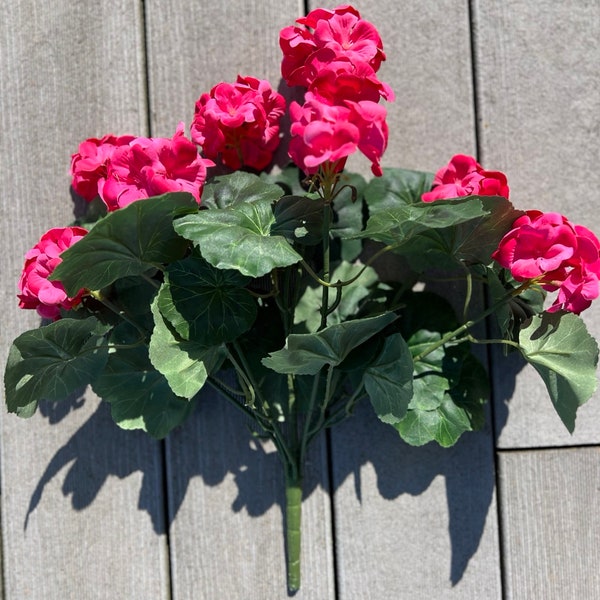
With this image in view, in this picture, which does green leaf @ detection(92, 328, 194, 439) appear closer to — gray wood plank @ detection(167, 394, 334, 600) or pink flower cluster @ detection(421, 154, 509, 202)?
gray wood plank @ detection(167, 394, 334, 600)

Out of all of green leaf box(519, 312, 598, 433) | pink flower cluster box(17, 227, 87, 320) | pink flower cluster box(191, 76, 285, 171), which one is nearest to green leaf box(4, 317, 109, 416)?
pink flower cluster box(17, 227, 87, 320)

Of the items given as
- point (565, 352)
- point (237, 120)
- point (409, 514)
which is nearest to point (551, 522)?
point (409, 514)

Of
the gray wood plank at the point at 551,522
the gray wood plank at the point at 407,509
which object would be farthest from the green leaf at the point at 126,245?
the gray wood plank at the point at 551,522

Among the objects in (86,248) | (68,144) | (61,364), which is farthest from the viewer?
(68,144)

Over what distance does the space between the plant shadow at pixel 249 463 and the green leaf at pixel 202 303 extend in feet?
0.72

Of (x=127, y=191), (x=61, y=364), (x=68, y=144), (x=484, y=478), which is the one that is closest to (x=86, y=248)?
(x=127, y=191)

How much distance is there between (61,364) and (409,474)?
0.46m

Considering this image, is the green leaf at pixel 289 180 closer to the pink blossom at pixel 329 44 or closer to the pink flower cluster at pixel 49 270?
the pink blossom at pixel 329 44

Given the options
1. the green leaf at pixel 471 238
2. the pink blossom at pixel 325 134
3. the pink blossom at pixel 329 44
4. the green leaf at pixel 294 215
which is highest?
the pink blossom at pixel 329 44

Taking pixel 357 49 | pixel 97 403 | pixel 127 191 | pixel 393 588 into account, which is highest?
pixel 357 49

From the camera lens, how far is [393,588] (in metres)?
0.84

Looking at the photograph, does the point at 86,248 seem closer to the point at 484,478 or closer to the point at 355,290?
the point at 355,290

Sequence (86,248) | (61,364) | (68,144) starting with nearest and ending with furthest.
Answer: (86,248) < (61,364) < (68,144)

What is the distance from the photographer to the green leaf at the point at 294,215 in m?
0.62
